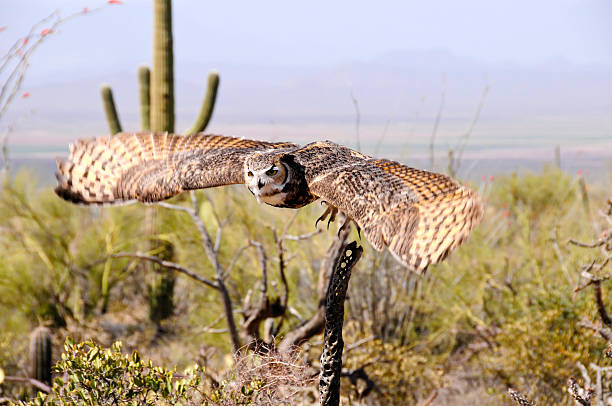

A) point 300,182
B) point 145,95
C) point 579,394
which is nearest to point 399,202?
point 300,182

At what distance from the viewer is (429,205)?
2129 millimetres

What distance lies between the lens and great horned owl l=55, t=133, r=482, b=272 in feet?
6.52

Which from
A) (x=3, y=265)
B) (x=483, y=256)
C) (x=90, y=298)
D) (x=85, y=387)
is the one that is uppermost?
(x=85, y=387)

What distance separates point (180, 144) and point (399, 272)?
341 cm

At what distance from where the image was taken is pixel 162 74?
827cm

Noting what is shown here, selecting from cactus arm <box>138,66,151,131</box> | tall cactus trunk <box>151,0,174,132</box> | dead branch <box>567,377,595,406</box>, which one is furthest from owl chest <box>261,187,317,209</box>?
cactus arm <box>138,66,151,131</box>

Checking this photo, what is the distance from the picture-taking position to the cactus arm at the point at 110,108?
852 cm

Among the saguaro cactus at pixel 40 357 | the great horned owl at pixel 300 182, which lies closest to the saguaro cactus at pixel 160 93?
the saguaro cactus at pixel 40 357

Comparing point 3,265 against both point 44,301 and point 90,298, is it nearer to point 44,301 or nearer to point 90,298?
point 44,301

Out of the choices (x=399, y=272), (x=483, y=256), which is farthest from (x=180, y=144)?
(x=483, y=256)

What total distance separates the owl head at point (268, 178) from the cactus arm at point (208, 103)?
6.27 m

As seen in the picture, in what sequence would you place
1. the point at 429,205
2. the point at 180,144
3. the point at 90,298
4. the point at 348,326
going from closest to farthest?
the point at 429,205, the point at 180,144, the point at 348,326, the point at 90,298

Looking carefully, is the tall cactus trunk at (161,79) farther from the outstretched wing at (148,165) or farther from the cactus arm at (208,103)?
the outstretched wing at (148,165)

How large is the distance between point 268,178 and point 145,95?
6.91m
